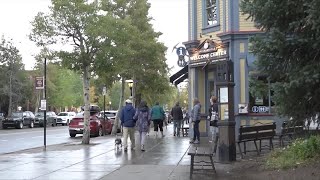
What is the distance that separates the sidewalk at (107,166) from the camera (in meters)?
→ 10.4

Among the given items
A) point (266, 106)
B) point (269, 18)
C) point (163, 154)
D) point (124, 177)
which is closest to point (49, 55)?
point (163, 154)

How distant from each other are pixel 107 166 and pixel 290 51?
5526mm

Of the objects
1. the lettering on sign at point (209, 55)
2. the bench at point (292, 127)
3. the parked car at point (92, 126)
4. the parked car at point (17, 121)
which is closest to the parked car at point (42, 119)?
the parked car at point (17, 121)

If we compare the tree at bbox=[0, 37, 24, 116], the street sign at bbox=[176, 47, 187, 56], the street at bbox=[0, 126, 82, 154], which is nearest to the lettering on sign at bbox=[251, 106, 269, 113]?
the street sign at bbox=[176, 47, 187, 56]

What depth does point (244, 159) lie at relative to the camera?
1255cm

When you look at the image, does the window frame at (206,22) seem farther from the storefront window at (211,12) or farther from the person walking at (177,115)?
the person walking at (177,115)

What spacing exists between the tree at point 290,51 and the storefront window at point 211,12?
10.8 meters

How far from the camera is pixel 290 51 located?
368 inches

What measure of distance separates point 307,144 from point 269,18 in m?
3.07

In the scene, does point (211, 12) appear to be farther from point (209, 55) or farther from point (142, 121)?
point (142, 121)

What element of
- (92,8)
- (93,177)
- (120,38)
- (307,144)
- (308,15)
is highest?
(92,8)

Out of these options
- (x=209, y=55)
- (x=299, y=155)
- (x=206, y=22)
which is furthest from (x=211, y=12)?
(x=299, y=155)

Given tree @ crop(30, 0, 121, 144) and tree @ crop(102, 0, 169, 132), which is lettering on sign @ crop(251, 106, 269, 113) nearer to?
tree @ crop(30, 0, 121, 144)

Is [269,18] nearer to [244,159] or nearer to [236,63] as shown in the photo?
[244,159]
